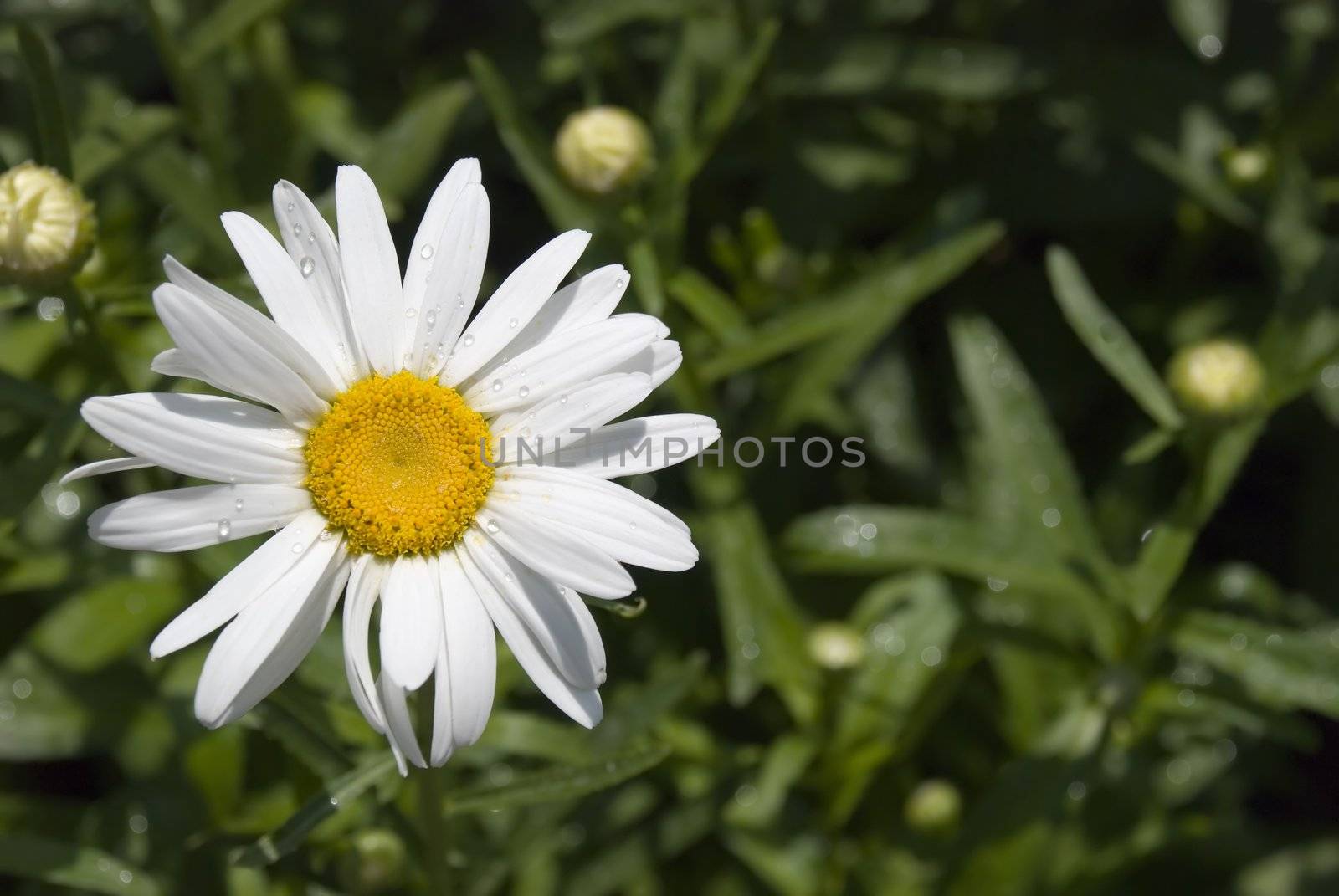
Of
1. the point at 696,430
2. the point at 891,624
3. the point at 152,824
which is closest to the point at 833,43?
the point at 891,624

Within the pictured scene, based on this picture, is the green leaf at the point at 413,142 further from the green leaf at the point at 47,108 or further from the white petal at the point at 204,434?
the white petal at the point at 204,434

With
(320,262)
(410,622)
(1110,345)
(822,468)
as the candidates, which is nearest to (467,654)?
(410,622)

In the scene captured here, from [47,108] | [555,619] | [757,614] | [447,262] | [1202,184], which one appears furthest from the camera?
[1202,184]

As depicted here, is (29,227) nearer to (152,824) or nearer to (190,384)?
(190,384)

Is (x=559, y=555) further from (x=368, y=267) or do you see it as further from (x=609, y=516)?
(x=368, y=267)

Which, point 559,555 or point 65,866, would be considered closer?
point 559,555
